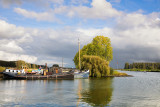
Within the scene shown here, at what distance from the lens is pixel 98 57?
209 ft

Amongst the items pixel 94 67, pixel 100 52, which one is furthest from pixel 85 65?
pixel 100 52

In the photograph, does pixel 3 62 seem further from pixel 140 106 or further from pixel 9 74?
pixel 140 106

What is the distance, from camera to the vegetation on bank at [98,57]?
204ft

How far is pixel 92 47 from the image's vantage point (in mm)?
71812

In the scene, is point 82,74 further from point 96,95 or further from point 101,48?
point 96,95

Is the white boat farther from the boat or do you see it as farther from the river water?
the river water

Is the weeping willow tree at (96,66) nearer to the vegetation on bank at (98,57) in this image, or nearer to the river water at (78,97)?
the vegetation on bank at (98,57)

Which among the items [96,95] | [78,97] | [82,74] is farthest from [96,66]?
[78,97]

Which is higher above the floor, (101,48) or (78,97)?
(101,48)

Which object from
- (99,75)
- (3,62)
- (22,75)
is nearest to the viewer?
(22,75)

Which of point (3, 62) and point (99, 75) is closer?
point (99, 75)

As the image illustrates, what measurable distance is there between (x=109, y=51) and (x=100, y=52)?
3.66 m

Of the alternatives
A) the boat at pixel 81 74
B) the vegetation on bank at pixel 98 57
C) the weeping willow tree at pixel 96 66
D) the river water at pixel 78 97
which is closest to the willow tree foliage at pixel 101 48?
the vegetation on bank at pixel 98 57

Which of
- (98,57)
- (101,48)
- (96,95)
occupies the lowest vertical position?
(96,95)
